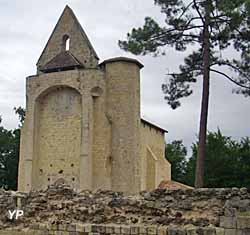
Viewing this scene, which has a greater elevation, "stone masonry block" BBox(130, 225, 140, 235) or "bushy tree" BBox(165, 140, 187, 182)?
"bushy tree" BBox(165, 140, 187, 182)

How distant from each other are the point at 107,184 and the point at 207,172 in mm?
7631

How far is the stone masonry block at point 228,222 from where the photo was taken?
8.14 m

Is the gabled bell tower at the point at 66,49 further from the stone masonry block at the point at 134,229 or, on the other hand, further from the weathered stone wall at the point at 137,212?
the stone masonry block at the point at 134,229

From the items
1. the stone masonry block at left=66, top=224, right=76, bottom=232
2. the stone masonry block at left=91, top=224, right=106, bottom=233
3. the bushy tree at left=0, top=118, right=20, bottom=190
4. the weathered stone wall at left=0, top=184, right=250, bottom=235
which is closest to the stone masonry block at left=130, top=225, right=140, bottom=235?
the weathered stone wall at left=0, top=184, right=250, bottom=235

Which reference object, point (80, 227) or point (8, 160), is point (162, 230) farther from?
point (8, 160)

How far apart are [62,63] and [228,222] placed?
2310cm

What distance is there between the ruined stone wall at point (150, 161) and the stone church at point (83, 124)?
0.28 metres

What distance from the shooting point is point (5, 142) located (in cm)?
3834

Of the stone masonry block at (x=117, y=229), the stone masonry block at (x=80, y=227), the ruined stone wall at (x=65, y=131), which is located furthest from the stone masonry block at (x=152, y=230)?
the ruined stone wall at (x=65, y=131)

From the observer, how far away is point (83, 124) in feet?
89.3

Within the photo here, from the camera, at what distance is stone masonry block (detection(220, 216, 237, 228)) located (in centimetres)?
814

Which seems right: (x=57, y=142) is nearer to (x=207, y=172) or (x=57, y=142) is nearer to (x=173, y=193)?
(x=207, y=172)

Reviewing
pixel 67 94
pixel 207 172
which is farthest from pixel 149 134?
pixel 67 94

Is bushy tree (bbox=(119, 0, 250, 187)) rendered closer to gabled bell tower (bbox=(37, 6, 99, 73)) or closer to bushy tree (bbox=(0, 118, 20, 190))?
gabled bell tower (bbox=(37, 6, 99, 73))
